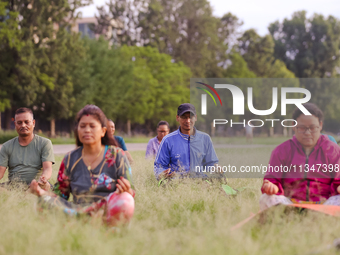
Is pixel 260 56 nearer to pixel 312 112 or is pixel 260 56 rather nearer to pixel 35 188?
pixel 312 112

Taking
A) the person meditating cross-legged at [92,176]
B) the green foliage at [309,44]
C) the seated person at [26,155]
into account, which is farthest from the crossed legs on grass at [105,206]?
the green foliage at [309,44]

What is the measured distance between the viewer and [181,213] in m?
4.68

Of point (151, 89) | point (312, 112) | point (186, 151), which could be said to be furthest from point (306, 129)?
point (151, 89)

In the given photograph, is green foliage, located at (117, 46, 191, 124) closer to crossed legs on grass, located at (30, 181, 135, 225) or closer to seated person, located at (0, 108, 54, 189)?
seated person, located at (0, 108, 54, 189)

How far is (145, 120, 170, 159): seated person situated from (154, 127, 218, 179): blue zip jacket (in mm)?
2880

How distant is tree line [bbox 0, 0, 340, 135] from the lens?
84.9 ft

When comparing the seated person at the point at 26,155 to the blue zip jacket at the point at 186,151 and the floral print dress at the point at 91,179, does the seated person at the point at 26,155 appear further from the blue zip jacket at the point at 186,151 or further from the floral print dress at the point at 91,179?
the floral print dress at the point at 91,179

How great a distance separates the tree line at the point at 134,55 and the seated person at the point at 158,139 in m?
17.4

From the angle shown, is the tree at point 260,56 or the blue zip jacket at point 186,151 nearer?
the blue zip jacket at point 186,151

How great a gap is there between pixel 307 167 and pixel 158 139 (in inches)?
219

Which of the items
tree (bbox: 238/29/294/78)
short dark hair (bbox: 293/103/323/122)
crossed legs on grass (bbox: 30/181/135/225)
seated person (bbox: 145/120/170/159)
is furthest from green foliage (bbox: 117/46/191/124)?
crossed legs on grass (bbox: 30/181/135/225)

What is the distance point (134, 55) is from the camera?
37.6 meters

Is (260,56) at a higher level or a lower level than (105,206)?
higher

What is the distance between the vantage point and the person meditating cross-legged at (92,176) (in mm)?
3795
